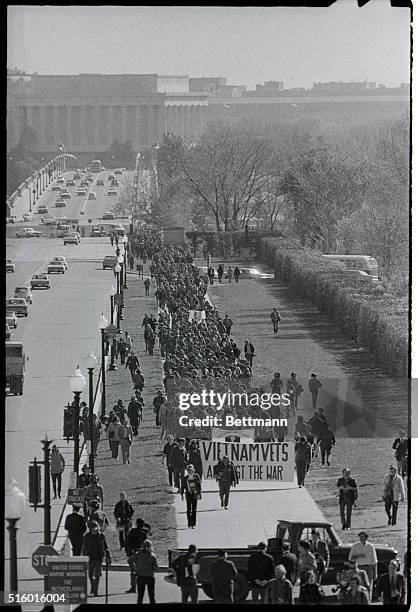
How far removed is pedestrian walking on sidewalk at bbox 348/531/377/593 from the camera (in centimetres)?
1090

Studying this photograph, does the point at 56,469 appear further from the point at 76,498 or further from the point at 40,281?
the point at 40,281

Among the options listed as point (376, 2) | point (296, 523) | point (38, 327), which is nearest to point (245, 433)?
point (296, 523)

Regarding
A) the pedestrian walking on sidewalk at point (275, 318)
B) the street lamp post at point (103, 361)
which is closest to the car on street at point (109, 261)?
the street lamp post at point (103, 361)

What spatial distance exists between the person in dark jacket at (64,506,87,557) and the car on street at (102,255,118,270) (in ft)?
5.56

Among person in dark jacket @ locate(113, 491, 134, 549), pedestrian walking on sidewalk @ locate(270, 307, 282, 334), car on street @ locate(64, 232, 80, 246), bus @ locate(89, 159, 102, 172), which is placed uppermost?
bus @ locate(89, 159, 102, 172)

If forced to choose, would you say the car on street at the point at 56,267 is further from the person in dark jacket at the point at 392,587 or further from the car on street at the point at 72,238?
the person in dark jacket at the point at 392,587

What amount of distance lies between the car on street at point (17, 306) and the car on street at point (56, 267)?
318 mm

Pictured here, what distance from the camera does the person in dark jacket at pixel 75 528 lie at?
1102 centimetres

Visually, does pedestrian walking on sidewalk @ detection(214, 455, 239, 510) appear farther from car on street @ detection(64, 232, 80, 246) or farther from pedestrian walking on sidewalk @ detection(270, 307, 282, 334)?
car on street @ detection(64, 232, 80, 246)

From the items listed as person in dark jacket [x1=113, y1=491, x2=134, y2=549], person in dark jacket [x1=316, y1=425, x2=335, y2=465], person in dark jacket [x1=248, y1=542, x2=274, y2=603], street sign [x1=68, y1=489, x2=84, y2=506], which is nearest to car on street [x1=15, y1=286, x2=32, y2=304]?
street sign [x1=68, y1=489, x2=84, y2=506]

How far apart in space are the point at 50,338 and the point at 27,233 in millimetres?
733

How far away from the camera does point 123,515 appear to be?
1115 centimetres

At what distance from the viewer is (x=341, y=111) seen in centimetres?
1145

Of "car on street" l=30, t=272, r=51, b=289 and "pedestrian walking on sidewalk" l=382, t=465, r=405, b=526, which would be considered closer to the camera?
"pedestrian walking on sidewalk" l=382, t=465, r=405, b=526
